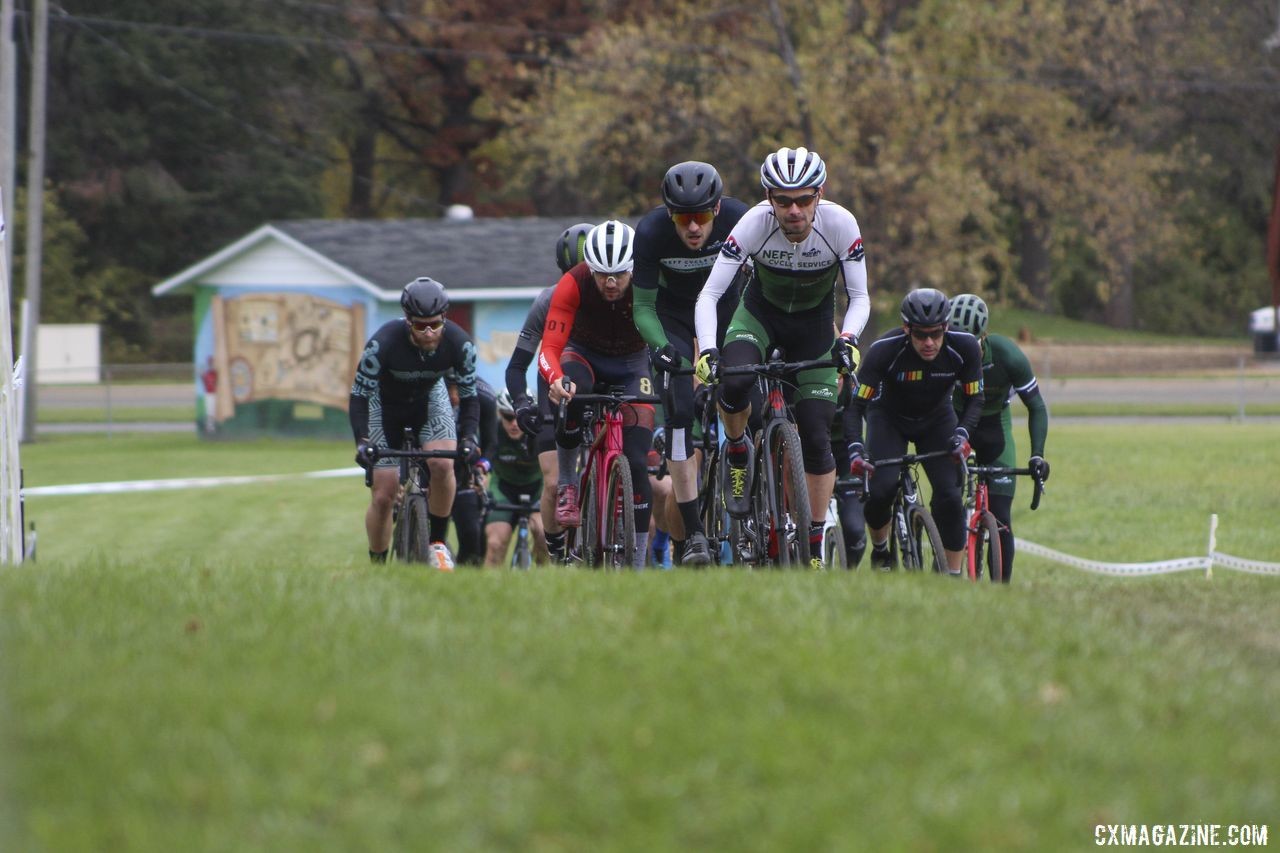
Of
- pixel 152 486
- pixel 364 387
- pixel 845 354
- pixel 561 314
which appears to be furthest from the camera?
pixel 152 486

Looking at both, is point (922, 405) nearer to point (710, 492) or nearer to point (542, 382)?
point (710, 492)

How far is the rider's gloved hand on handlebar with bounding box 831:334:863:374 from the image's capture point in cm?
912

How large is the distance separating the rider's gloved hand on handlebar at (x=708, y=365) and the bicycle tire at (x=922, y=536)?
7.64 ft

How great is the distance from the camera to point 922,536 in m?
11.7

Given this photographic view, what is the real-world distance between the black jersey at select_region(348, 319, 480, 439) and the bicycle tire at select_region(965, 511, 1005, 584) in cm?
348

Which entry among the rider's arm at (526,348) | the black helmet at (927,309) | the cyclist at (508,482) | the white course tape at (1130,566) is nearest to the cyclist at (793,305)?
the black helmet at (927,309)

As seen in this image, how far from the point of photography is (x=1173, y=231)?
50594 mm

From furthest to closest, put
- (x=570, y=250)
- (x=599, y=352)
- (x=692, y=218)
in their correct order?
(x=570, y=250) → (x=599, y=352) → (x=692, y=218)

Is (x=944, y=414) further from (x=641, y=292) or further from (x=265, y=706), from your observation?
(x=265, y=706)

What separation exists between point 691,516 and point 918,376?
2.25 m

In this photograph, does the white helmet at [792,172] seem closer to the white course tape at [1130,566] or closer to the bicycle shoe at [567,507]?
the bicycle shoe at [567,507]

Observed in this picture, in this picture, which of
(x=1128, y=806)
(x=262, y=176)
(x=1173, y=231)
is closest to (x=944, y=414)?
(x=1128, y=806)

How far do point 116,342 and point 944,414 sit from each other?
54.2m

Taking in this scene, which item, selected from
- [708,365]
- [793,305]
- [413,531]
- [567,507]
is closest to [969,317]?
[793,305]
